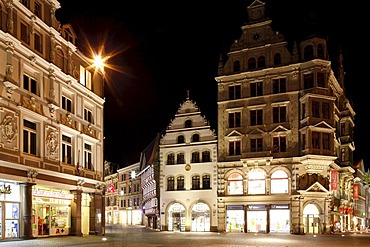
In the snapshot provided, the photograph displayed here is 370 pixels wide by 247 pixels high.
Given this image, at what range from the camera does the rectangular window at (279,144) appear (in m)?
58.1

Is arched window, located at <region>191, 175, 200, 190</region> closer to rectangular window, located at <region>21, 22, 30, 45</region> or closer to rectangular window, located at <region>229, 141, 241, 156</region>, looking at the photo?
rectangular window, located at <region>229, 141, 241, 156</region>

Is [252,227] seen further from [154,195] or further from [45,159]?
[45,159]

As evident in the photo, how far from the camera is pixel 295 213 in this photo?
5647 centimetres

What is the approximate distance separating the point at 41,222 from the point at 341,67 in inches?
2060

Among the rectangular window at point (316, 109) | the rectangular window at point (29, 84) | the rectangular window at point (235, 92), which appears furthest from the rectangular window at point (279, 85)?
the rectangular window at point (29, 84)

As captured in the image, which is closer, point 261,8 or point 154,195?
point 261,8

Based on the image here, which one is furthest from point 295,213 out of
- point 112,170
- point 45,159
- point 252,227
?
point 112,170

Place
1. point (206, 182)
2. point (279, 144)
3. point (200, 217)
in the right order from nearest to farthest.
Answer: point (279, 144)
point (200, 217)
point (206, 182)

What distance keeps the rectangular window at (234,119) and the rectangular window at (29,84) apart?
3263cm

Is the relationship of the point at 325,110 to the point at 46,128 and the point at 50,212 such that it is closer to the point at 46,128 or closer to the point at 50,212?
the point at 50,212

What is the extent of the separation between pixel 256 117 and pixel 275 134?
314 centimetres

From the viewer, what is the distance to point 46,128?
108ft

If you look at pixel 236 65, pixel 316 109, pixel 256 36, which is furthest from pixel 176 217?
pixel 256 36

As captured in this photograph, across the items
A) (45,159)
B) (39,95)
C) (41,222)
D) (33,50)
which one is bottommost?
(41,222)
